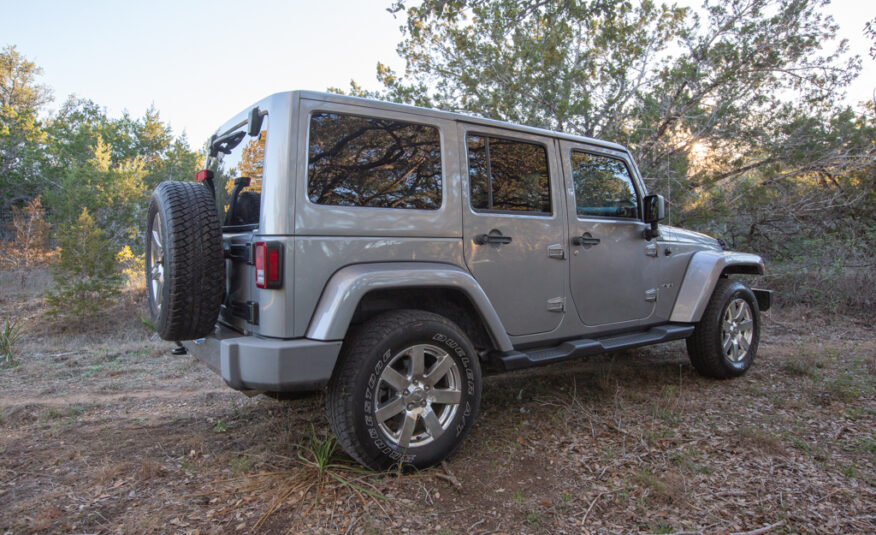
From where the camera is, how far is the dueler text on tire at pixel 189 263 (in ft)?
8.15

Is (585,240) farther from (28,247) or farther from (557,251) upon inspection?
(28,247)

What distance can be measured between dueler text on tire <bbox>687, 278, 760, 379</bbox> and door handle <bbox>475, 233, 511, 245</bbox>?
2.23 meters

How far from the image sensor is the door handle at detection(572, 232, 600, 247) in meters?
3.50

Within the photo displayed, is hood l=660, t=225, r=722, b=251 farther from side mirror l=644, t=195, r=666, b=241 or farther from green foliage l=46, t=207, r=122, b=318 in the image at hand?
green foliage l=46, t=207, r=122, b=318

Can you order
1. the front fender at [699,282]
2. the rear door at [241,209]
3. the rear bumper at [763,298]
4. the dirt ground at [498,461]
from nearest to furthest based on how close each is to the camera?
the dirt ground at [498,461] → the rear door at [241,209] → the front fender at [699,282] → the rear bumper at [763,298]

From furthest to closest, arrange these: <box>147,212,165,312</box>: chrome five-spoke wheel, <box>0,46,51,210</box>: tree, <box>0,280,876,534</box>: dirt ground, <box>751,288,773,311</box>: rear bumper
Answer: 1. <box>0,46,51,210</box>: tree
2. <box>751,288,773,311</box>: rear bumper
3. <box>147,212,165,312</box>: chrome five-spoke wheel
4. <box>0,280,876,534</box>: dirt ground

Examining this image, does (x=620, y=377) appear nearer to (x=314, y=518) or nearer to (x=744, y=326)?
(x=744, y=326)

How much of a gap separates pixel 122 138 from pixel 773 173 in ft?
107

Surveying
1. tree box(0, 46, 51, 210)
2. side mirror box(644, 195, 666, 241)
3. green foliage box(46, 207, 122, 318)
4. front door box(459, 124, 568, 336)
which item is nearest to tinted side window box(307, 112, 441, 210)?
front door box(459, 124, 568, 336)

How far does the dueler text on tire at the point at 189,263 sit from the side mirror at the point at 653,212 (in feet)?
10.3

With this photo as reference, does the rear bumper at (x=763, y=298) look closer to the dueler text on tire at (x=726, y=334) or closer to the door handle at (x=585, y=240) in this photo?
the dueler text on tire at (x=726, y=334)

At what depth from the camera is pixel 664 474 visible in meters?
2.61

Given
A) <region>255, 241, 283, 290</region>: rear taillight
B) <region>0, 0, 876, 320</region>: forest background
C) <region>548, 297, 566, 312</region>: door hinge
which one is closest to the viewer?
<region>255, 241, 283, 290</region>: rear taillight

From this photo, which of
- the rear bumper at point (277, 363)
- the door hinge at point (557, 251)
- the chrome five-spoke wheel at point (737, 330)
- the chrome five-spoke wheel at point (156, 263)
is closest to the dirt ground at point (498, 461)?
the chrome five-spoke wheel at point (737, 330)
